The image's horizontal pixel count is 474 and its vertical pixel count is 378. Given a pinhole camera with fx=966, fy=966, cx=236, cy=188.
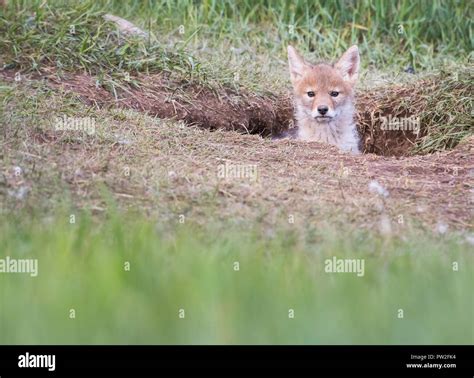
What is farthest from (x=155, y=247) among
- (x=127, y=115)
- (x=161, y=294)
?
(x=127, y=115)

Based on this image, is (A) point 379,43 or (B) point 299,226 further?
(A) point 379,43

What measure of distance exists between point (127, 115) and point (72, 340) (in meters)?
4.43

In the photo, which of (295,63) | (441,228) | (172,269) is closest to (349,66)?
(295,63)

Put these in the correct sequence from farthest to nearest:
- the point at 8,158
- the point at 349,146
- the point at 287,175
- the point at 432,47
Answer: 1. the point at 432,47
2. the point at 349,146
3. the point at 287,175
4. the point at 8,158

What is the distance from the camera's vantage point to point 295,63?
1058 centimetres

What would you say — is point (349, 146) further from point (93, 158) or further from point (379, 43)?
point (93, 158)

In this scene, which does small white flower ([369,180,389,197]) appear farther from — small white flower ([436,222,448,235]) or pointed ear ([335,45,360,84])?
pointed ear ([335,45,360,84])

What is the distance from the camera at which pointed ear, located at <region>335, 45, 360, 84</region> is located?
1059cm

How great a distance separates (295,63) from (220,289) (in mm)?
6249

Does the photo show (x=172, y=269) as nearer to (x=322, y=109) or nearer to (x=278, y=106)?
(x=322, y=109)

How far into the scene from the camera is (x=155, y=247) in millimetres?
5281

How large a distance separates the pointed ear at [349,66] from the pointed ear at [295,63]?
398 millimetres
